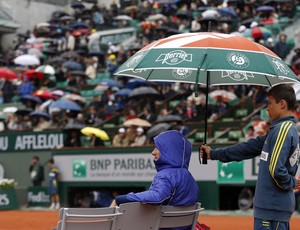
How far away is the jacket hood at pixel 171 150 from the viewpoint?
626 cm

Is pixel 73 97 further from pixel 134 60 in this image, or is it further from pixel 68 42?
pixel 134 60

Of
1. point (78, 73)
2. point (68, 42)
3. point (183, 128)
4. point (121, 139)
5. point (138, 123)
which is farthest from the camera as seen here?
point (68, 42)

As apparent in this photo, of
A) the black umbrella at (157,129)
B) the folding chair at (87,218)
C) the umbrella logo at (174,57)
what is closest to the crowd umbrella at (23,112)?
the black umbrella at (157,129)

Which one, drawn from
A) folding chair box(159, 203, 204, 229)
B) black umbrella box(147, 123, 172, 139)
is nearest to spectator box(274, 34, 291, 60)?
black umbrella box(147, 123, 172, 139)

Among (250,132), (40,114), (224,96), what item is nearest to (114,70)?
(40,114)

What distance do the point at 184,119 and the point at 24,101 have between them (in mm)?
7296

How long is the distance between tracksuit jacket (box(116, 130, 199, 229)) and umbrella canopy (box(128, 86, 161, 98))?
16.1m

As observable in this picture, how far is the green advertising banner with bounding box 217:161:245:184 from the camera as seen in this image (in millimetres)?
17708

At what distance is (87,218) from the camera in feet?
19.1

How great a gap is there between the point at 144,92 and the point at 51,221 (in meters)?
6.97

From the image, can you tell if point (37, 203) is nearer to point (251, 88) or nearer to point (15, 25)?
point (251, 88)

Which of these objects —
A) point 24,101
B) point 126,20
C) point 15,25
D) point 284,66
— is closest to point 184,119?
point 24,101

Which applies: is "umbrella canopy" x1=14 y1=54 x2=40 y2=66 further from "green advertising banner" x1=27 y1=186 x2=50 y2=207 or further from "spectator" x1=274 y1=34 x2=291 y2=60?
"spectator" x1=274 y1=34 x2=291 y2=60

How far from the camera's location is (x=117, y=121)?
23.8 metres
